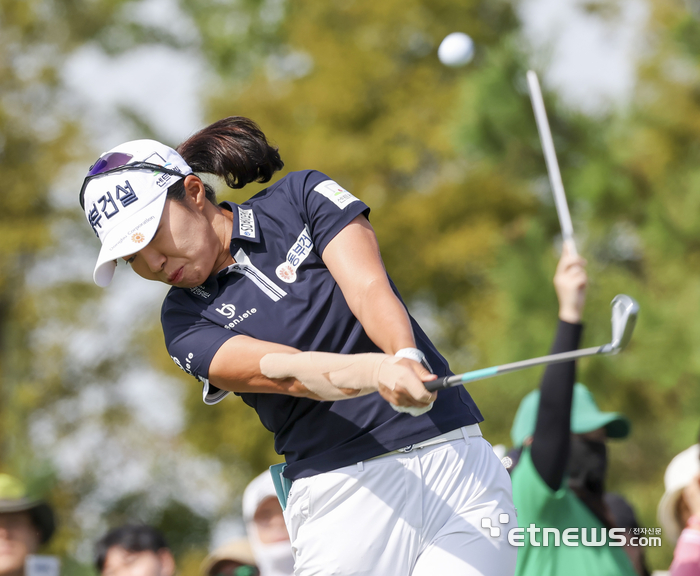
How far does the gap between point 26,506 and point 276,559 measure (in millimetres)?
1343

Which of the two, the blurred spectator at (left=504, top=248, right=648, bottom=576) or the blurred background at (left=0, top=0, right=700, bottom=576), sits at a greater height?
the blurred background at (left=0, top=0, right=700, bottom=576)

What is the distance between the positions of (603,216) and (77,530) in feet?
29.9

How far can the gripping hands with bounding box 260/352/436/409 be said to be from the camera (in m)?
1.98

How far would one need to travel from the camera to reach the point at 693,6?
420 inches

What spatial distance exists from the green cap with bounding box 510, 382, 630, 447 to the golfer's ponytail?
142 centimetres

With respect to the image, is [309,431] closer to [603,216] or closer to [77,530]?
[603,216]

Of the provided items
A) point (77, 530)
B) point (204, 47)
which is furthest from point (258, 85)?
point (77, 530)

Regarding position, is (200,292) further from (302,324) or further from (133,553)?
(133,553)

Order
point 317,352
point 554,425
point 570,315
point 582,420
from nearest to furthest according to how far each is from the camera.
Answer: point 317,352, point 554,425, point 570,315, point 582,420

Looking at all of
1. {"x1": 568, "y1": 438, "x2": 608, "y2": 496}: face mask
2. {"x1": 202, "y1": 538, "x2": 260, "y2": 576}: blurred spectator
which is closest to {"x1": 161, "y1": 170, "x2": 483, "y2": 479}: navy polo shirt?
{"x1": 568, "y1": 438, "x2": 608, "y2": 496}: face mask

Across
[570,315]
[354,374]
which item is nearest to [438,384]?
[354,374]

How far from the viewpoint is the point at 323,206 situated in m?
2.33

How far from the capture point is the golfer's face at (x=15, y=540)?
461 centimetres

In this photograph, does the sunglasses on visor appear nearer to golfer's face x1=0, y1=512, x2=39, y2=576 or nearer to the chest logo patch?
the chest logo patch
